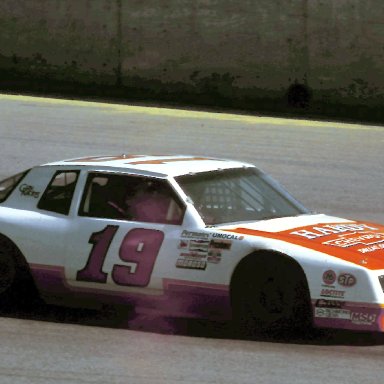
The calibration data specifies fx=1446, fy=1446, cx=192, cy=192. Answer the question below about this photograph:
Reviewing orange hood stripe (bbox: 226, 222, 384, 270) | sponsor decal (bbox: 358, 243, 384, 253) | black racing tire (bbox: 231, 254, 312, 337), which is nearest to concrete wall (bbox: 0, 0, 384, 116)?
orange hood stripe (bbox: 226, 222, 384, 270)

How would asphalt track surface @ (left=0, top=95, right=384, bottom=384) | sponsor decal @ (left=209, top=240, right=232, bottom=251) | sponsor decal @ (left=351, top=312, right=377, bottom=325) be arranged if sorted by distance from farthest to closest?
sponsor decal @ (left=209, top=240, right=232, bottom=251), sponsor decal @ (left=351, top=312, right=377, bottom=325), asphalt track surface @ (left=0, top=95, right=384, bottom=384)

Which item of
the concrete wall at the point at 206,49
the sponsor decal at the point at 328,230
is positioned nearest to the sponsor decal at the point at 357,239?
the sponsor decal at the point at 328,230

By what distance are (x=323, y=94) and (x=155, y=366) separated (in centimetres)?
1743

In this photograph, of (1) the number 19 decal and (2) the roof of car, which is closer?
(1) the number 19 decal

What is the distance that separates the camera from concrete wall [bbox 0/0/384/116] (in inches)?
1023

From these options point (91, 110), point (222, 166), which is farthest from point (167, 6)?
point (222, 166)

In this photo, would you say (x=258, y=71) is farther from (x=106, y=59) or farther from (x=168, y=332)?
(x=168, y=332)

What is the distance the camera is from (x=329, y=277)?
9703 millimetres

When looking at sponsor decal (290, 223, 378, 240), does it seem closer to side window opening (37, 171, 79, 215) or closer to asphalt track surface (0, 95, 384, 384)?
asphalt track surface (0, 95, 384, 384)

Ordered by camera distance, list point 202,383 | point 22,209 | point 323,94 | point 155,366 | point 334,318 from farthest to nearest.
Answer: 1. point 323,94
2. point 22,209
3. point 334,318
4. point 155,366
5. point 202,383

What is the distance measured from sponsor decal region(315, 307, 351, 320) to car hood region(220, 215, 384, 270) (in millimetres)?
338

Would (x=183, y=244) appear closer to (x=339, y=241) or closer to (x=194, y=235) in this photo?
(x=194, y=235)

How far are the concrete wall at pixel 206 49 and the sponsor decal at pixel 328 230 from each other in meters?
15.1

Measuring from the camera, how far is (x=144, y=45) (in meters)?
26.9
